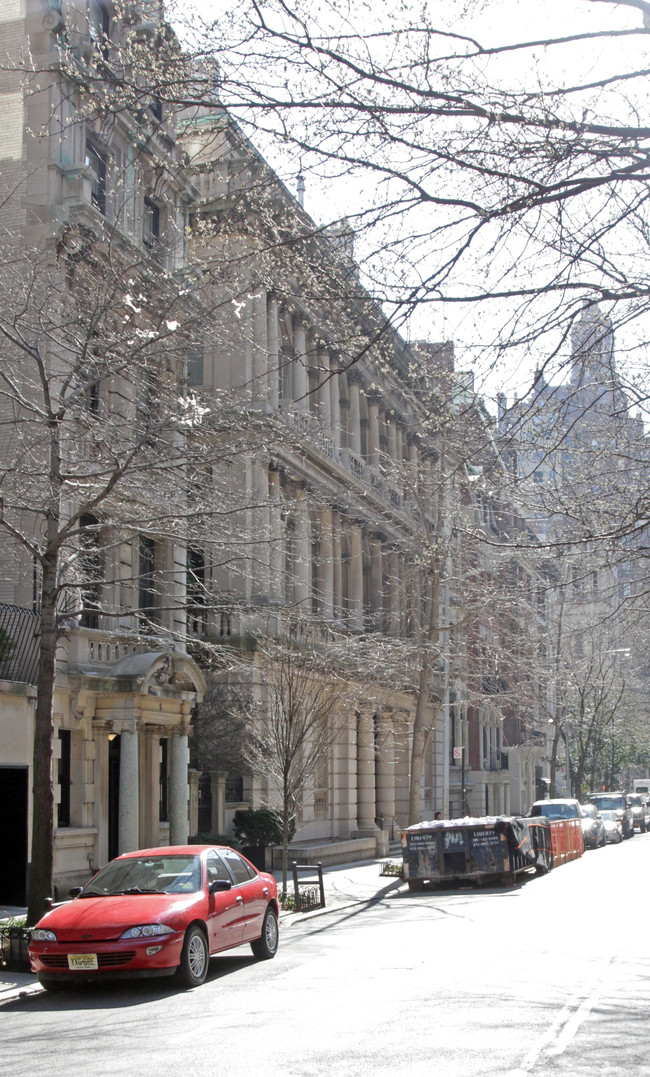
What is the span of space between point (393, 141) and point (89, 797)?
1650 cm

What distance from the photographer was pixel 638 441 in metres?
15.5

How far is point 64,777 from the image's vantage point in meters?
23.1

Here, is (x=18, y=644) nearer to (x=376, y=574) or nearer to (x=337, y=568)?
(x=337, y=568)

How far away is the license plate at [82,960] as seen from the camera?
38.9 feet

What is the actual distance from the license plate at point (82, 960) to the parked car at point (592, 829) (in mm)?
32988

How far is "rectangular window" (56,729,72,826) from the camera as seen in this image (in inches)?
900

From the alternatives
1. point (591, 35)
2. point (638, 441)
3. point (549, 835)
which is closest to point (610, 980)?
point (638, 441)

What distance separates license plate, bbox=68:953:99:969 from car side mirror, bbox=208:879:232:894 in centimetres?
157

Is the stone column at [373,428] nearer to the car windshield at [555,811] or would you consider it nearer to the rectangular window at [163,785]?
the car windshield at [555,811]

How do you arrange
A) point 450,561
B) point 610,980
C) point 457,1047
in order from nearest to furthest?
point 457,1047
point 610,980
point 450,561

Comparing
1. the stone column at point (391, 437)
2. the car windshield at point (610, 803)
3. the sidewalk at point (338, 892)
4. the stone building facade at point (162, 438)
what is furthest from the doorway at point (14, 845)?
the car windshield at point (610, 803)

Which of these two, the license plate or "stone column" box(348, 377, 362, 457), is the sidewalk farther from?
"stone column" box(348, 377, 362, 457)

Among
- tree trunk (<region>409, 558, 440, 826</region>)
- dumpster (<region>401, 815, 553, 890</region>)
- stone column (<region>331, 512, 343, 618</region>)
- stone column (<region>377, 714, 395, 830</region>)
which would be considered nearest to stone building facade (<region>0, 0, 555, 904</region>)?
stone column (<region>331, 512, 343, 618</region>)

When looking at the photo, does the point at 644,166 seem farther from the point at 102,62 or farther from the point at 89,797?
the point at 89,797
